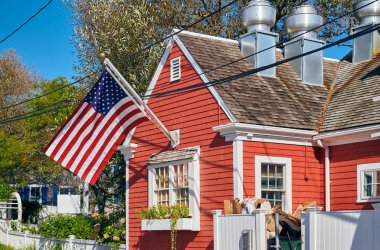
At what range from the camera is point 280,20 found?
31875 millimetres

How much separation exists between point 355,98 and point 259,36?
3368 mm

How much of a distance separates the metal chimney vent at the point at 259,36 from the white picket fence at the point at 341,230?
652 cm

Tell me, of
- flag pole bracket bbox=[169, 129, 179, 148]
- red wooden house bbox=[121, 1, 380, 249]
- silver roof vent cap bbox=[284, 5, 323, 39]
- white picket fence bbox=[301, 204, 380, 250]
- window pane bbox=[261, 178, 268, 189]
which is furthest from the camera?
silver roof vent cap bbox=[284, 5, 323, 39]

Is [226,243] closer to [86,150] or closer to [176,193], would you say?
[176,193]

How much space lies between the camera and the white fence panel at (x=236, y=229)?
49.1 feet

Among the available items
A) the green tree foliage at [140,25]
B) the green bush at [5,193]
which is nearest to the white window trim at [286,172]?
the green tree foliage at [140,25]

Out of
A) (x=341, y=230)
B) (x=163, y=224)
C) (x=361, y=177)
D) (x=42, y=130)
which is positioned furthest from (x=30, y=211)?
(x=341, y=230)

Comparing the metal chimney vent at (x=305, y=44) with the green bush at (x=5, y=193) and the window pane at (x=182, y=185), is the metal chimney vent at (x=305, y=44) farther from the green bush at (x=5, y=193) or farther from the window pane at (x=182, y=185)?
the green bush at (x=5, y=193)

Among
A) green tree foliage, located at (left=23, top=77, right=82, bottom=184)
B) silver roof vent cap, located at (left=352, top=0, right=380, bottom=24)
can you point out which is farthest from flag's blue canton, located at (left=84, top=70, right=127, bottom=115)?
green tree foliage, located at (left=23, top=77, right=82, bottom=184)

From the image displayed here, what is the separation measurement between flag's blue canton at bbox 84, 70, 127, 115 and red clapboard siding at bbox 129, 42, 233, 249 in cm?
206

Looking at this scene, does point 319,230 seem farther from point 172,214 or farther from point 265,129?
point 172,214

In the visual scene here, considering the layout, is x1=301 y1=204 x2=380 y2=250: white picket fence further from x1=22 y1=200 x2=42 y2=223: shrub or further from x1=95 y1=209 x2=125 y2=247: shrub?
x1=22 y1=200 x2=42 y2=223: shrub

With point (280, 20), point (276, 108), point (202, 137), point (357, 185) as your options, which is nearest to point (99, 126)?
point (202, 137)

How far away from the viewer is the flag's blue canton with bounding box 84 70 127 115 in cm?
1803
